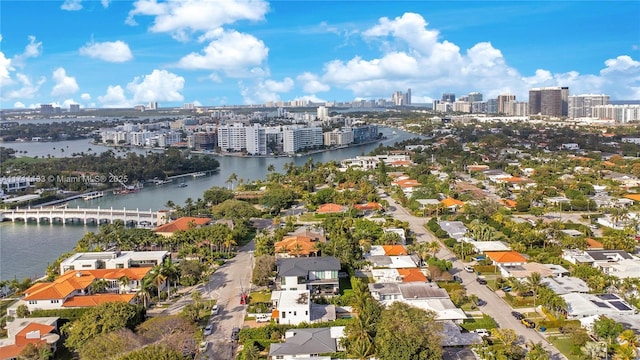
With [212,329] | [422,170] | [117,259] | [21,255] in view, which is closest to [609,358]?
[212,329]

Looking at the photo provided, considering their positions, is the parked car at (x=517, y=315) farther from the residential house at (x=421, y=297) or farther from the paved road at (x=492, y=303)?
the residential house at (x=421, y=297)

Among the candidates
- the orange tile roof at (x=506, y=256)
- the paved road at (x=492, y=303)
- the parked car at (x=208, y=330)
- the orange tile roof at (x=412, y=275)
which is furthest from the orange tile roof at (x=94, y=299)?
the orange tile roof at (x=506, y=256)

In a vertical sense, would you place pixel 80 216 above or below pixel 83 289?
above

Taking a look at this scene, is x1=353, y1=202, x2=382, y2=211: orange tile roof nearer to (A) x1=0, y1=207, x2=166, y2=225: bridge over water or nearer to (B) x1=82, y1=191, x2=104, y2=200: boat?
(A) x1=0, y1=207, x2=166, y2=225: bridge over water

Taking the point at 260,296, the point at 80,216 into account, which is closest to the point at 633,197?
the point at 260,296

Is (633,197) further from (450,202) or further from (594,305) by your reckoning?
(594,305)

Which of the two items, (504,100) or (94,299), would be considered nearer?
(94,299)
